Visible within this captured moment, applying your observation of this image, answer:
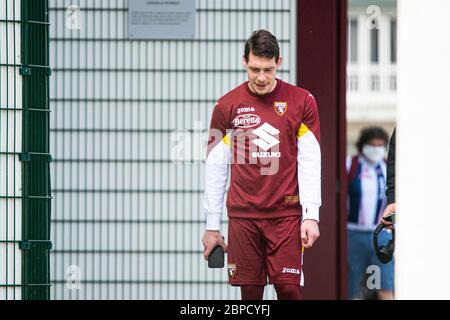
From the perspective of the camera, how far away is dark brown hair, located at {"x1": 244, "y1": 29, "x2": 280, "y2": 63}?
6871mm

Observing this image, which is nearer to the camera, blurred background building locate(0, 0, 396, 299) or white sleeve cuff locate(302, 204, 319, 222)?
white sleeve cuff locate(302, 204, 319, 222)

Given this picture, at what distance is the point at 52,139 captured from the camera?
8.39 meters

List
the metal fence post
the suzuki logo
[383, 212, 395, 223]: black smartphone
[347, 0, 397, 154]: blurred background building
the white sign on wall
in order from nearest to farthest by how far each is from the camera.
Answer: the suzuki logo → the metal fence post → [383, 212, 395, 223]: black smartphone → the white sign on wall → [347, 0, 397, 154]: blurred background building

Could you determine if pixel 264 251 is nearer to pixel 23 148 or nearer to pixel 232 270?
pixel 232 270

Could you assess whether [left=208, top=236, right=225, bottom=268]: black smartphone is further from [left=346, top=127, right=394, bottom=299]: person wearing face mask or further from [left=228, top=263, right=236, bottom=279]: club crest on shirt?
[left=346, top=127, right=394, bottom=299]: person wearing face mask

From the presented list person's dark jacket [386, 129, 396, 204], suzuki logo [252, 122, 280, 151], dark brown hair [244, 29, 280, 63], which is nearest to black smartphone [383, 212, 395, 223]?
person's dark jacket [386, 129, 396, 204]

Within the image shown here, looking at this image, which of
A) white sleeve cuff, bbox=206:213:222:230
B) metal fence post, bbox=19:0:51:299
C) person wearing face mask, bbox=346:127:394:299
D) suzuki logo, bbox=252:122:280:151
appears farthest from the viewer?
person wearing face mask, bbox=346:127:394:299

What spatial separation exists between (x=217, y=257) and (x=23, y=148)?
1297mm

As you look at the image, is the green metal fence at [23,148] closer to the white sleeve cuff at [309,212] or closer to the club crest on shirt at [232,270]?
the club crest on shirt at [232,270]

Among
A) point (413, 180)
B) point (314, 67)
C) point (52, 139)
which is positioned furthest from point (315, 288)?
point (413, 180)

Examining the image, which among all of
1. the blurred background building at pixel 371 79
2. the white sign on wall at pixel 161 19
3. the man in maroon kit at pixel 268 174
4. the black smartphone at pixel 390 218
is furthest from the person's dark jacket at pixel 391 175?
the blurred background building at pixel 371 79

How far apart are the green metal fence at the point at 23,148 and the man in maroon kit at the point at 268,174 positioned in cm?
104

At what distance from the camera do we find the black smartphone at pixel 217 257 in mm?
7297

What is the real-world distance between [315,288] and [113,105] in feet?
6.09
